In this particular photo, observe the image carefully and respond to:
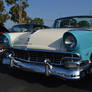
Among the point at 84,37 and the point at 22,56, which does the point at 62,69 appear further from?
the point at 22,56

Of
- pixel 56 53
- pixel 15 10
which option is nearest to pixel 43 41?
pixel 56 53

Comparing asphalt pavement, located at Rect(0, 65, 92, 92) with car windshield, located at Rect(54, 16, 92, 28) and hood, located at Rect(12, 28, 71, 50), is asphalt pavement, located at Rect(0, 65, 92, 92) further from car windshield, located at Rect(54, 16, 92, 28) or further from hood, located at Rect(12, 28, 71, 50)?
car windshield, located at Rect(54, 16, 92, 28)

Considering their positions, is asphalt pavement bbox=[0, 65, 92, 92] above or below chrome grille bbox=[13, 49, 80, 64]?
below

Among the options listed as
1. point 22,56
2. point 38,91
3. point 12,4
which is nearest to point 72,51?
point 38,91

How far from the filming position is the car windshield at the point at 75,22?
4133 mm

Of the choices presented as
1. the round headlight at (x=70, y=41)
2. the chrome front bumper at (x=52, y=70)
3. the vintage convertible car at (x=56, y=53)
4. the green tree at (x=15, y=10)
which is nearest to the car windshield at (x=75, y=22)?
the vintage convertible car at (x=56, y=53)

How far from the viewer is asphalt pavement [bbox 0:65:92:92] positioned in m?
3.01

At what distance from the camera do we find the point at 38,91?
293 cm

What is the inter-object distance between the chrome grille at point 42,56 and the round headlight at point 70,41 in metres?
0.16

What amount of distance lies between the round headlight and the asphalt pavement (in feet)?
2.73

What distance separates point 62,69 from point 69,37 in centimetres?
57

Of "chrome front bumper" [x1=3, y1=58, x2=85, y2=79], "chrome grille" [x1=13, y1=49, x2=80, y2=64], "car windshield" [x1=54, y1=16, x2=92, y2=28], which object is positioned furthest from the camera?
"car windshield" [x1=54, y1=16, x2=92, y2=28]

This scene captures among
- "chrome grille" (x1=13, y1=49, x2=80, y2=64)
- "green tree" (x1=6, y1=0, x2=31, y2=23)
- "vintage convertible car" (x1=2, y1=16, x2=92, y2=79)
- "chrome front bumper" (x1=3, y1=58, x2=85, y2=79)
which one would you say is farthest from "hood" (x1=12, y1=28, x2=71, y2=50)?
"green tree" (x1=6, y1=0, x2=31, y2=23)

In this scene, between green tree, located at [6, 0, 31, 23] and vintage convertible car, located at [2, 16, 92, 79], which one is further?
green tree, located at [6, 0, 31, 23]
